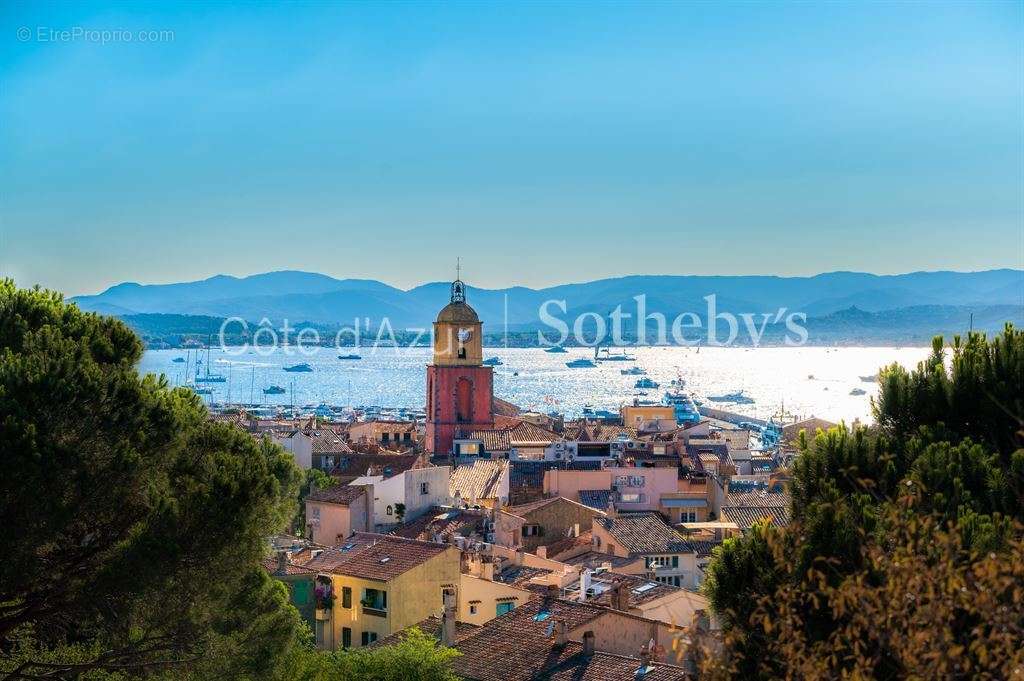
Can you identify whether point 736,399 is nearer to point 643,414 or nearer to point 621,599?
point 643,414

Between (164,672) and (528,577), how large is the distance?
429 inches

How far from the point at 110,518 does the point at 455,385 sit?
34998 millimetres

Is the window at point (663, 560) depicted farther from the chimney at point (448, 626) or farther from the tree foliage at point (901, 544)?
the tree foliage at point (901, 544)

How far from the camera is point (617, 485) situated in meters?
33.1

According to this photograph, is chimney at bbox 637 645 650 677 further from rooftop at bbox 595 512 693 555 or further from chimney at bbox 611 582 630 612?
rooftop at bbox 595 512 693 555

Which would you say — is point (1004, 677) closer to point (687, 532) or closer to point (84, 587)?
point (84, 587)

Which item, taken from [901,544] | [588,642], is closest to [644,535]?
[588,642]

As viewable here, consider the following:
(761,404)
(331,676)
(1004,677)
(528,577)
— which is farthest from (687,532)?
(761,404)

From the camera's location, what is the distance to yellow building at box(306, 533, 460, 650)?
19.6 meters

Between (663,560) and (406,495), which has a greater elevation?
(406,495)

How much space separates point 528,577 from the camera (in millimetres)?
21531

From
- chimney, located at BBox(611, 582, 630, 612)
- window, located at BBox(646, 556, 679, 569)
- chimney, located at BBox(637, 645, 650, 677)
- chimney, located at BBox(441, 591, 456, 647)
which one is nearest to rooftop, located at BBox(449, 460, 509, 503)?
window, located at BBox(646, 556, 679, 569)

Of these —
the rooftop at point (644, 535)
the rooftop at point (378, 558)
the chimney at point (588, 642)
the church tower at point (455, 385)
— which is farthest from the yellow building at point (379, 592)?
the church tower at point (455, 385)

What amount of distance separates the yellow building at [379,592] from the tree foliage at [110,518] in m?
7.50
